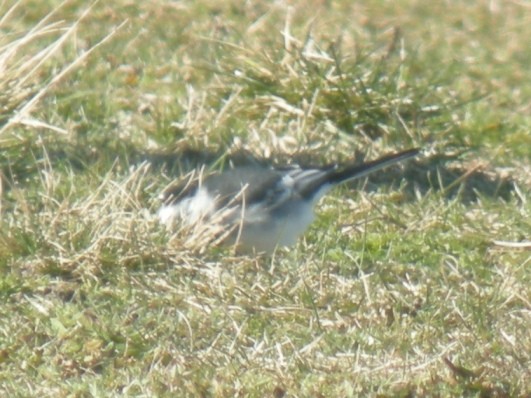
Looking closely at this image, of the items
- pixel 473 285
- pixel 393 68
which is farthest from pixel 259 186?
pixel 393 68

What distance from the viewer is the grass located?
15.9 feet

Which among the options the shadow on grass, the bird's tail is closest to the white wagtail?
the bird's tail

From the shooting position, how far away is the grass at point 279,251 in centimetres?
484

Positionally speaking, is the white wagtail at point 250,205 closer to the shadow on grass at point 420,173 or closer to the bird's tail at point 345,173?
the bird's tail at point 345,173

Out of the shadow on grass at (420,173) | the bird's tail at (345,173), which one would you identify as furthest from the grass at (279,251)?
the bird's tail at (345,173)

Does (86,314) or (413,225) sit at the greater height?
(86,314)

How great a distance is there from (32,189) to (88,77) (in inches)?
73.4

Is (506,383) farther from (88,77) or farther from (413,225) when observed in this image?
(88,77)

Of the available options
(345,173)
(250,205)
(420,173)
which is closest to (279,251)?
(250,205)

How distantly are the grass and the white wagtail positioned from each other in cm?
11

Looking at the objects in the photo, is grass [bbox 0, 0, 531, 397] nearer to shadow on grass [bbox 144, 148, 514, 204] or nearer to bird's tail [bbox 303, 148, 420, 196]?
shadow on grass [bbox 144, 148, 514, 204]

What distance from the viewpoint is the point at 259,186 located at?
19.4ft

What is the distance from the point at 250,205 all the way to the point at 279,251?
0.79 ft

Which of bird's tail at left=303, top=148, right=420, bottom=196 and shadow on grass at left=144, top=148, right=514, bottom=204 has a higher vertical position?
bird's tail at left=303, top=148, right=420, bottom=196
